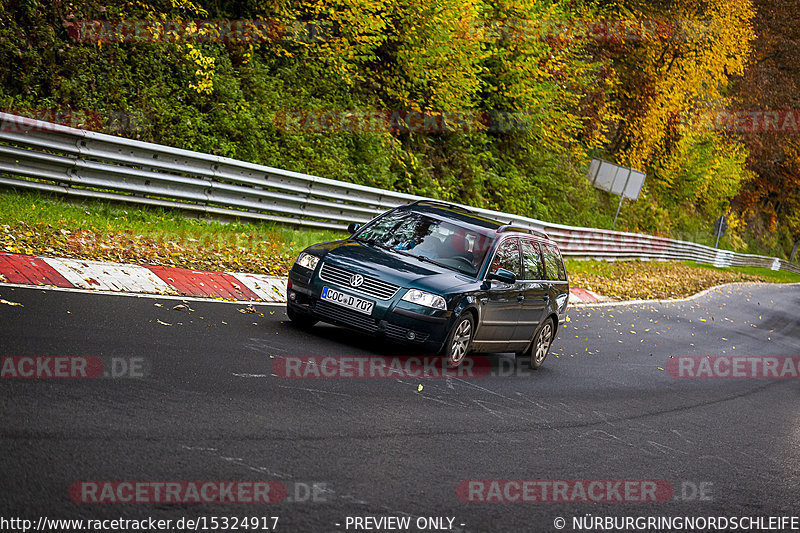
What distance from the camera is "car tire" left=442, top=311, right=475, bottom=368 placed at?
378 inches

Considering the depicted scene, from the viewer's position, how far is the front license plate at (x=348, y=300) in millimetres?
9375

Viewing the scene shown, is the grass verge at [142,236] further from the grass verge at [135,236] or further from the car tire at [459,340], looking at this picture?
the car tire at [459,340]

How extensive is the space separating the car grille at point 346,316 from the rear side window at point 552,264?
3.36 m

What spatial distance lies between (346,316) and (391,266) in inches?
28.5

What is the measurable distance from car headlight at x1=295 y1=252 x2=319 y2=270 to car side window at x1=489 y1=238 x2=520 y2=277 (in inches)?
79.7

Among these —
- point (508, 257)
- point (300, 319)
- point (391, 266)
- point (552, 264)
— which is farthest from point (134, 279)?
point (552, 264)

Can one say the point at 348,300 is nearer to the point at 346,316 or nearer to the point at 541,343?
the point at 346,316

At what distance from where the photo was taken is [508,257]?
10.9 metres

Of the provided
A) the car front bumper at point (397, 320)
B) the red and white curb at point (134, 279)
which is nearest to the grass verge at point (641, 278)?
the red and white curb at point (134, 279)

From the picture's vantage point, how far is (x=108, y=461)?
16.0 ft

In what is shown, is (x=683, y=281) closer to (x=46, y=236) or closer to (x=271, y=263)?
(x=271, y=263)

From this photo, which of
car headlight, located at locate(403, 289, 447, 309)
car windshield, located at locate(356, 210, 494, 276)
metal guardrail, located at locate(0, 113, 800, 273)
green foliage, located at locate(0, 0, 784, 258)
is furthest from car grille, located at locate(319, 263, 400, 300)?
green foliage, located at locate(0, 0, 784, 258)

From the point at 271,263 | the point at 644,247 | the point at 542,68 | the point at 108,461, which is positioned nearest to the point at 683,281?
the point at 644,247

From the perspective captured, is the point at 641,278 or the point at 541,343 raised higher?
the point at 641,278
